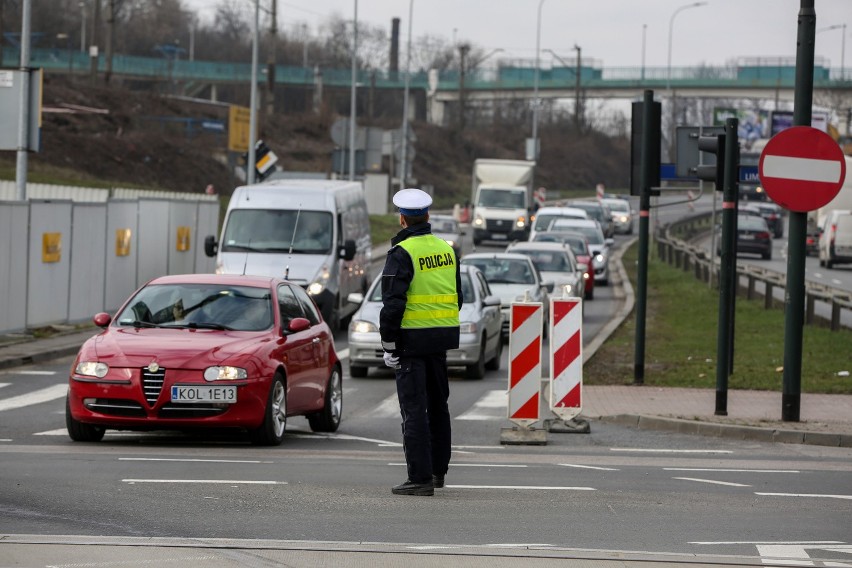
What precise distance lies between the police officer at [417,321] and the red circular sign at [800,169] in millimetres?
5599

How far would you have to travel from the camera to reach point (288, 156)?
90.5 meters

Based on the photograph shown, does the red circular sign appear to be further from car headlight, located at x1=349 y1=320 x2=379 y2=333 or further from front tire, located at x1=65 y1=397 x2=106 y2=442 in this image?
car headlight, located at x1=349 y1=320 x2=379 y2=333

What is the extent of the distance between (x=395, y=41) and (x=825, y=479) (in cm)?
12282

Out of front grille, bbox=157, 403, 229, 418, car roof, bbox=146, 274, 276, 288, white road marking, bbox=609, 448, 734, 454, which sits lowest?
white road marking, bbox=609, 448, 734, 454

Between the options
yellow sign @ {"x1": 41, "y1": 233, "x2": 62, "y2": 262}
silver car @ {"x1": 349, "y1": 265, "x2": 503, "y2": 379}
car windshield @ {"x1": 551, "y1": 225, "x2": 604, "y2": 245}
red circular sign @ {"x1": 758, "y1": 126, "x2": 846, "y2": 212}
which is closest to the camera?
red circular sign @ {"x1": 758, "y1": 126, "x2": 846, "y2": 212}

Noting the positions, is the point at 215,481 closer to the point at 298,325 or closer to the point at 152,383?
the point at 152,383

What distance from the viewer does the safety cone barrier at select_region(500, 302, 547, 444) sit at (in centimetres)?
1333

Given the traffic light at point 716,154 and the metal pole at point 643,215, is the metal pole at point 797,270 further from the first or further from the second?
the metal pole at point 643,215

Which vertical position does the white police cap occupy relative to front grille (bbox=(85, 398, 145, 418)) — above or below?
above

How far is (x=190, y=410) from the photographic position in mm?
12320

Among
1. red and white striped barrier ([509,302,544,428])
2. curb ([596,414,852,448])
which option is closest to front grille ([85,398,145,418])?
red and white striped barrier ([509,302,544,428])

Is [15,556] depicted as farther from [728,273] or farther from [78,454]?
[728,273]

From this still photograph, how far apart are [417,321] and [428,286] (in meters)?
0.22

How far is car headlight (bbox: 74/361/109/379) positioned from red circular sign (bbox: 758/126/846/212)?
601 centimetres
